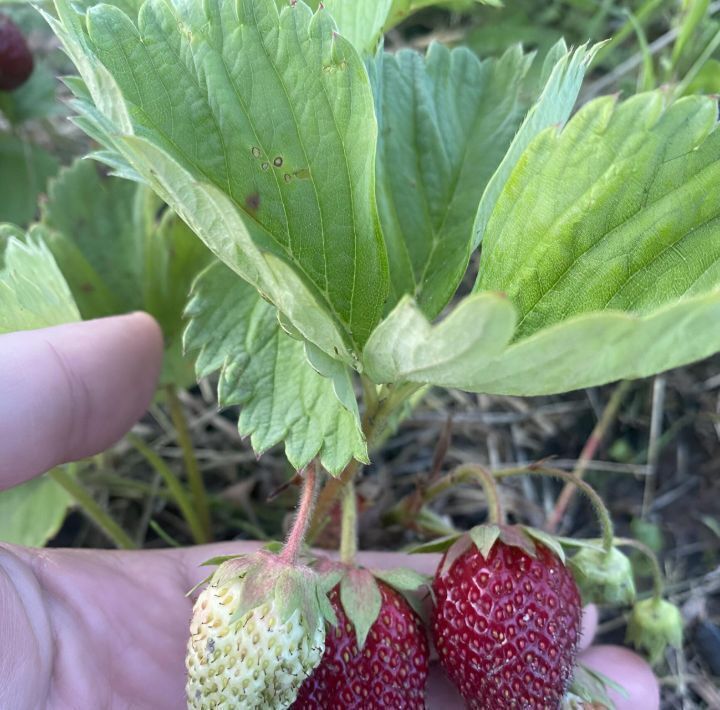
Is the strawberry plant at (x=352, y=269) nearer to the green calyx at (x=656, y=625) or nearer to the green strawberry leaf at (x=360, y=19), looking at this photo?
the green strawberry leaf at (x=360, y=19)

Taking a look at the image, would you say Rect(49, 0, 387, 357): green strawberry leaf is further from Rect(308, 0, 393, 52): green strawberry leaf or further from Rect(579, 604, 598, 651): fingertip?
Rect(579, 604, 598, 651): fingertip

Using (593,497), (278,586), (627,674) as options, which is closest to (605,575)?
(593,497)

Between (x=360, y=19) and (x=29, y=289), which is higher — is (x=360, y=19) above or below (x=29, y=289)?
above

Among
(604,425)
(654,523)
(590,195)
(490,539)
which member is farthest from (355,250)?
(654,523)

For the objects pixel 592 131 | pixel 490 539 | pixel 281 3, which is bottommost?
pixel 490 539

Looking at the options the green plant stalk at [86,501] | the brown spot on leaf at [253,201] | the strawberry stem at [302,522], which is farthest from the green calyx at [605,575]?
the green plant stalk at [86,501]

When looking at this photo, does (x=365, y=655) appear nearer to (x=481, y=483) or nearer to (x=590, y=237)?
(x=481, y=483)

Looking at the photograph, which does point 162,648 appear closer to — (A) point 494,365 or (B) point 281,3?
(A) point 494,365

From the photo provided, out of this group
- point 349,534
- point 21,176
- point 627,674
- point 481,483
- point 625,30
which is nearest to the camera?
point 349,534
